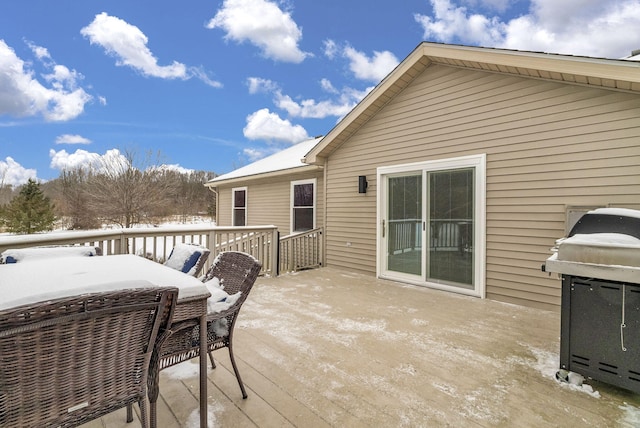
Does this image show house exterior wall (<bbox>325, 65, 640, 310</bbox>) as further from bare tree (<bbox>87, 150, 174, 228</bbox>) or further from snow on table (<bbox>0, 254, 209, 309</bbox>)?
bare tree (<bbox>87, 150, 174, 228</bbox>)

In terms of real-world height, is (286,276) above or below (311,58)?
below

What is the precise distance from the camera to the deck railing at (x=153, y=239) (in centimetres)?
318

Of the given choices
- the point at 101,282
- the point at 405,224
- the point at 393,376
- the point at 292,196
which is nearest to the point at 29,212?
the point at 292,196

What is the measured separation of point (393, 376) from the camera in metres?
2.25

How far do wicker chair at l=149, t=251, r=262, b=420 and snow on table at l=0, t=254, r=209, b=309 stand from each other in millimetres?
226

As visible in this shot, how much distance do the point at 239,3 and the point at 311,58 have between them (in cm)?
658

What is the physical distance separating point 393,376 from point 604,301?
1.50 meters

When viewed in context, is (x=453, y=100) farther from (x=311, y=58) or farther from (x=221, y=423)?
(x=311, y=58)

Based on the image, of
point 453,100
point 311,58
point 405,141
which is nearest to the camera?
point 453,100

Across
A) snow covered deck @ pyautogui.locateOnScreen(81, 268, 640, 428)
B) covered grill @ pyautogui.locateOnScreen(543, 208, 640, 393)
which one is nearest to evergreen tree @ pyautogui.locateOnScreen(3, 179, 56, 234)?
snow covered deck @ pyautogui.locateOnScreen(81, 268, 640, 428)

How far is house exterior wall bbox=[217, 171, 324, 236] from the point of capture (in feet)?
24.0

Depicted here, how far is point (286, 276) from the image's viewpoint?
18.8 feet

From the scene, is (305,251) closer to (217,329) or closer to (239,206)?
(239,206)

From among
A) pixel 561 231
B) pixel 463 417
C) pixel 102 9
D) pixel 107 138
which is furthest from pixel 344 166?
pixel 107 138
